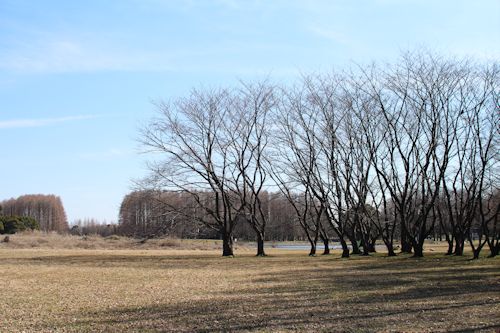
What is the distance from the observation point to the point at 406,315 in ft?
29.1

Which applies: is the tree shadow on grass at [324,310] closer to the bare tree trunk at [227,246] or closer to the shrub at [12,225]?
the bare tree trunk at [227,246]

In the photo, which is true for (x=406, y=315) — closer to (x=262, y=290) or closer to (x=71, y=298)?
(x=262, y=290)

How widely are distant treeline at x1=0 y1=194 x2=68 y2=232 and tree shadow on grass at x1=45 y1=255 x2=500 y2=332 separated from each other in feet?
382

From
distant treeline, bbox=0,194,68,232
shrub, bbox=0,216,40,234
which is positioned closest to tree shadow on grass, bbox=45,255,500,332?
shrub, bbox=0,216,40,234

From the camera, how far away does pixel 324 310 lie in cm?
966

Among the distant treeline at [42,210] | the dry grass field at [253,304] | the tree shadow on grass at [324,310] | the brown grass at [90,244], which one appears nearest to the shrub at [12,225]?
the brown grass at [90,244]

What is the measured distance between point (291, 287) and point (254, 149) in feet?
69.9

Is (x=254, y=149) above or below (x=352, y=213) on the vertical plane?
above

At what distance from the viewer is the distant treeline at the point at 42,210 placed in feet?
402

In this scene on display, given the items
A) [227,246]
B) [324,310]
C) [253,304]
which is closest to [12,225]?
[227,246]

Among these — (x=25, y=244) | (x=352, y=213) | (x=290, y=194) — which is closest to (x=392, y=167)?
(x=352, y=213)

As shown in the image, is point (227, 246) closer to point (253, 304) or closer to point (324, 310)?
point (253, 304)

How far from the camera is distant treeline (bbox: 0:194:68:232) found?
122m

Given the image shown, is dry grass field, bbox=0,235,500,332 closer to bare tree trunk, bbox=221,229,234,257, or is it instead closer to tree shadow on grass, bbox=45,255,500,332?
tree shadow on grass, bbox=45,255,500,332
